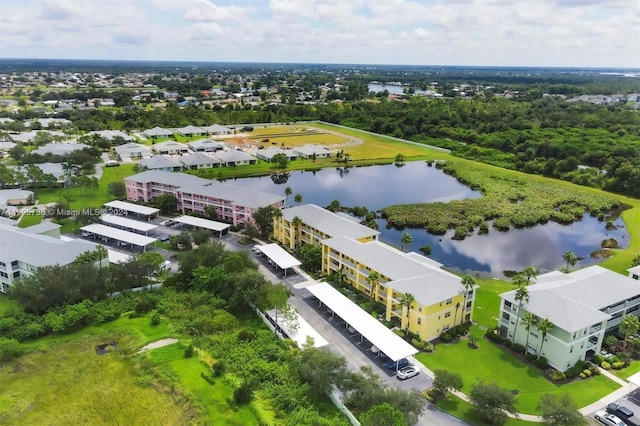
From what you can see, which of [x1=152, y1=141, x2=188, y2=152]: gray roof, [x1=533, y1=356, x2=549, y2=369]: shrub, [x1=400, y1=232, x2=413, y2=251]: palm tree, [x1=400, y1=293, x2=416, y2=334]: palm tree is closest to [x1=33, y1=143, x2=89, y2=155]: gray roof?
[x1=152, y1=141, x2=188, y2=152]: gray roof

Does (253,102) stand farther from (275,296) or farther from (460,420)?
(460,420)

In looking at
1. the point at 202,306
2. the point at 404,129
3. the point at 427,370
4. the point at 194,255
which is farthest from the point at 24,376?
the point at 404,129

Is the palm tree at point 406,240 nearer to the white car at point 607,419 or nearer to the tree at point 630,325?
the tree at point 630,325

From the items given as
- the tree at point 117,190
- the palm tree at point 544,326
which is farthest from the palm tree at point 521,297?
the tree at point 117,190

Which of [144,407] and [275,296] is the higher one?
[275,296]

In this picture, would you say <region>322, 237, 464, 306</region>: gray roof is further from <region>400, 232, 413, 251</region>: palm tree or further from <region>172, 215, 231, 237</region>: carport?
<region>172, 215, 231, 237</region>: carport

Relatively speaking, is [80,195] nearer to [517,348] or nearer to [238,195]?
[238,195]

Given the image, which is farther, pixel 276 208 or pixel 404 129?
pixel 404 129
